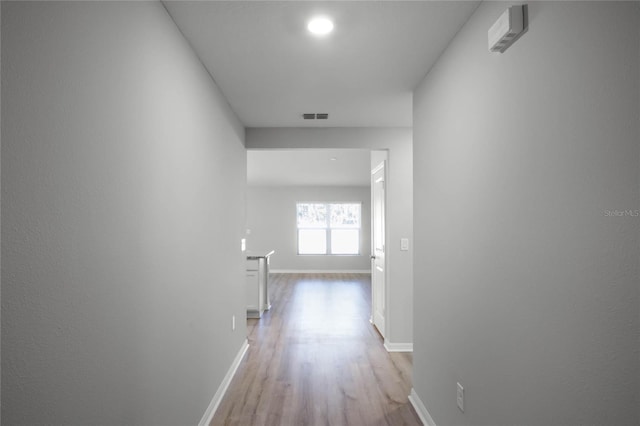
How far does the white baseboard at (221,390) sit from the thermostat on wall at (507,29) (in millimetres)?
2591

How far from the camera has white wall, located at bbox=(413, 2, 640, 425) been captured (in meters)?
0.95

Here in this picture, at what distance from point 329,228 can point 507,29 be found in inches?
357

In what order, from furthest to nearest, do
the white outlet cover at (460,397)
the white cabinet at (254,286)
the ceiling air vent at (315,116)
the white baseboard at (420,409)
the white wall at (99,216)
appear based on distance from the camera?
1. the white cabinet at (254,286)
2. the ceiling air vent at (315,116)
3. the white baseboard at (420,409)
4. the white outlet cover at (460,397)
5. the white wall at (99,216)

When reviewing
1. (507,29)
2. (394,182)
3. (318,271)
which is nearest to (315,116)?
(394,182)

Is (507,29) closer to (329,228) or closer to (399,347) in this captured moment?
(399,347)

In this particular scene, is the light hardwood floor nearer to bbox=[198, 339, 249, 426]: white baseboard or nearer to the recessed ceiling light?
bbox=[198, 339, 249, 426]: white baseboard

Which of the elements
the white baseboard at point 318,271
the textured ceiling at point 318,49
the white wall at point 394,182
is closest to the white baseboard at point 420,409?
the white wall at point 394,182

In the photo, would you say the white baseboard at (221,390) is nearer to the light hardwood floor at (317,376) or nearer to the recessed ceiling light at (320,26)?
the light hardwood floor at (317,376)

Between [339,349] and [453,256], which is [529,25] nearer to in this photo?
[453,256]

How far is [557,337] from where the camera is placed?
118cm

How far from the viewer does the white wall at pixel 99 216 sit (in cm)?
88

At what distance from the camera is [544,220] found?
4.07 feet

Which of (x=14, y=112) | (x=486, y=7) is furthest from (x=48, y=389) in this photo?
(x=486, y=7)

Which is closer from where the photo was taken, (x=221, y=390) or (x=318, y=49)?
(x=318, y=49)
